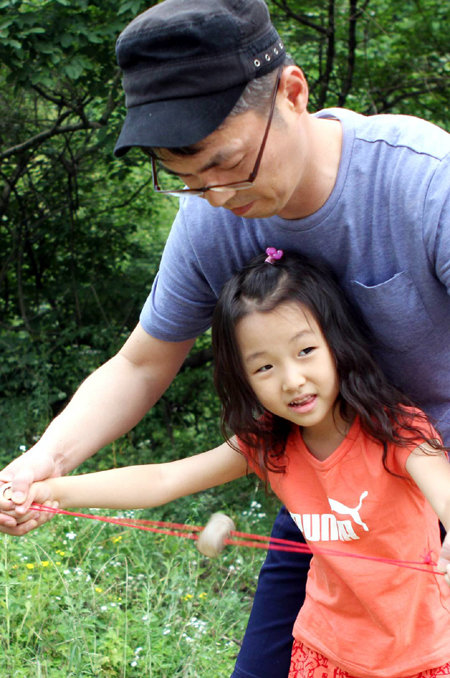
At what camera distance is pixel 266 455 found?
1973mm

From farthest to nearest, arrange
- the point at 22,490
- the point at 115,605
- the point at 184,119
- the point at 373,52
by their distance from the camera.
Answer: the point at 373,52 → the point at 115,605 → the point at 22,490 → the point at 184,119

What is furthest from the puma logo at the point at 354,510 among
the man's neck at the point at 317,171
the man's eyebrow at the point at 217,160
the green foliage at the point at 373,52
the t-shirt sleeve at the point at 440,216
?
the green foliage at the point at 373,52

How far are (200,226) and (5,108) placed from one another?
157 inches

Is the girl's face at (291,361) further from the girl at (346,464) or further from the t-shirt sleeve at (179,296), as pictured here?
the t-shirt sleeve at (179,296)

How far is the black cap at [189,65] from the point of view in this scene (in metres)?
1.50

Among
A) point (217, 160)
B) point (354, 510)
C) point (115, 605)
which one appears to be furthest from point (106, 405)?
point (115, 605)

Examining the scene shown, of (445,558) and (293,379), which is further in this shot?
(293,379)

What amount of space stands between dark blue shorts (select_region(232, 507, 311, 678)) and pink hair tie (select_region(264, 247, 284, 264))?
734mm

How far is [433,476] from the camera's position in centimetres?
170

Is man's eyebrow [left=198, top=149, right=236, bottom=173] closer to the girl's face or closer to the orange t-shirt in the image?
the girl's face

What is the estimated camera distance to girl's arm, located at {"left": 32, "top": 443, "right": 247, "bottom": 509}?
1.93 meters

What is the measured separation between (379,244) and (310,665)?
39.0 inches

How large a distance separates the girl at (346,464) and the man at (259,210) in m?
0.08

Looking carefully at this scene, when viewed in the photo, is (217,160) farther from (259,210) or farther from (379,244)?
(379,244)
